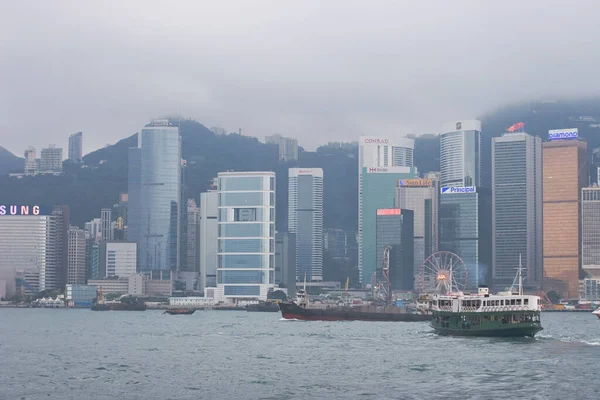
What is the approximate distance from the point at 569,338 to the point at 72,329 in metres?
81.4

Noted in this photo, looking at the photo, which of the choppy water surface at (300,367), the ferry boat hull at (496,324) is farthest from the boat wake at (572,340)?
the ferry boat hull at (496,324)

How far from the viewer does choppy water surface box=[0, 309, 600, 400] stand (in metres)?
79.7

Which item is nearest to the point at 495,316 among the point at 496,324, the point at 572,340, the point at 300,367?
the point at 496,324

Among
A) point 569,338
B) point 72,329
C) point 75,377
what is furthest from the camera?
point 72,329

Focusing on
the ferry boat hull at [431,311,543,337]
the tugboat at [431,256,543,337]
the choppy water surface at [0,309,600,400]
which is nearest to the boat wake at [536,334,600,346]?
the choppy water surface at [0,309,600,400]

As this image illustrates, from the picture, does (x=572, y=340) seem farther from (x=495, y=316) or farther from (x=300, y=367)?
(x=300, y=367)

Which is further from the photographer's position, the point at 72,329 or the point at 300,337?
the point at 72,329

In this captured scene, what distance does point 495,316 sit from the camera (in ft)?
434

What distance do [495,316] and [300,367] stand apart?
4215 centimetres

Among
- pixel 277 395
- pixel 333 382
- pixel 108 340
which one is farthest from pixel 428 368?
pixel 108 340

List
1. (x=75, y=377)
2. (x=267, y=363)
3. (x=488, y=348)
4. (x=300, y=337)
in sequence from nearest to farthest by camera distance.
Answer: (x=75, y=377) → (x=267, y=363) → (x=488, y=348) → (x=300, y=337)

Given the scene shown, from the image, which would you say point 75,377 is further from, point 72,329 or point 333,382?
point 72,329

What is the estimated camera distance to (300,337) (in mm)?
144000

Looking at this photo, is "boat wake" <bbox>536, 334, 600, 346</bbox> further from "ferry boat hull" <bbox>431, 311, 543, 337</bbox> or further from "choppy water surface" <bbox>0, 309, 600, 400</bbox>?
"ferry boat hull" <bbox>431, 311, 543, 337</bbox>
